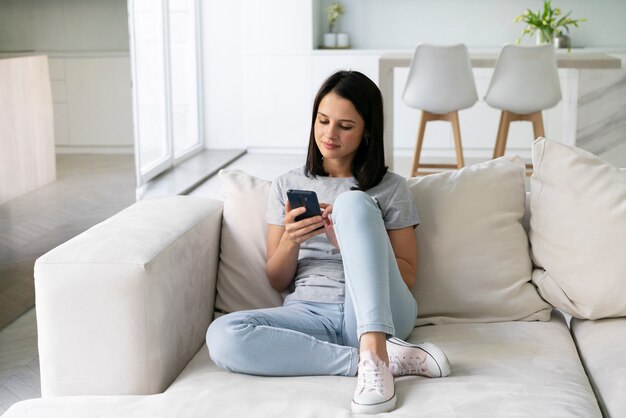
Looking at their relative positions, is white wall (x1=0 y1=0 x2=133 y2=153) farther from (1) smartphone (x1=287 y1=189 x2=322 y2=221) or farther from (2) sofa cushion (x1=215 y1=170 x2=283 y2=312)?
(1) smartphone (x1=287 y1=189 x2=322 y2=221)

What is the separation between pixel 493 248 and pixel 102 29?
2.74 m

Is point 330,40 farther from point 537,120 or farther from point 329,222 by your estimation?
point 329,222

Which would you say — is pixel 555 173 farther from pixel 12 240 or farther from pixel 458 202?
pixel 12 240

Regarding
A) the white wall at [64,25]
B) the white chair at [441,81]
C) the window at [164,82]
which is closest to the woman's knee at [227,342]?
the white wall at [64,25]

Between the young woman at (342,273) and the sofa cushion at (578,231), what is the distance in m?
0.34

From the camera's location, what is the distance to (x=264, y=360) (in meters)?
1.83

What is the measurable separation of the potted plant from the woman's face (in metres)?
5.13

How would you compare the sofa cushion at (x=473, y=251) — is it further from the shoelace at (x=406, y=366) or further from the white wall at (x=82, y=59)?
the white wall at (x=82, y=59)

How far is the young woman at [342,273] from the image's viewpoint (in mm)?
1816

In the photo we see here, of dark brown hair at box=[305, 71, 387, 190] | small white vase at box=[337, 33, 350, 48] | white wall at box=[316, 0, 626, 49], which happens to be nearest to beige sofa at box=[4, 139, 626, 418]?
dark brown hair at box=[305, 71, 387, 190]

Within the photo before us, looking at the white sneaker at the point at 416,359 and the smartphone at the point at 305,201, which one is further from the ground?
the smartphone at the point at 305,201

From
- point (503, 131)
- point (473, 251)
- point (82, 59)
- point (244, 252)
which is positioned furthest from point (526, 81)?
point (244, 252)

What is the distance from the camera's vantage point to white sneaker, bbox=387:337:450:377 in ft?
5.88

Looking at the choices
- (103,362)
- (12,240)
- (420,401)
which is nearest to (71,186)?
(12,240)
